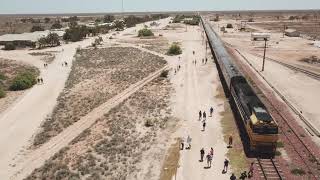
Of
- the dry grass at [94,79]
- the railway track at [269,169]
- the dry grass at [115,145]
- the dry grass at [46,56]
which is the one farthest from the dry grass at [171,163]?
the dry grass at [46,56]

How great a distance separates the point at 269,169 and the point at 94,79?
42669 mm

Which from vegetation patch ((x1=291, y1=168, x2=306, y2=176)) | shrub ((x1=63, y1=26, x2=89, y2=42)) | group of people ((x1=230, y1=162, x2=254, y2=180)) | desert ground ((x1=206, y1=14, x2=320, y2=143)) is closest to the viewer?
group of people ((x1=230, y1=162, x2=254, y2=180))

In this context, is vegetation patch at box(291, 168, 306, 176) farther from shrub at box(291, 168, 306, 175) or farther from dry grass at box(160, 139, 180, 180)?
dry grass at box(160, 139, 180, 180)

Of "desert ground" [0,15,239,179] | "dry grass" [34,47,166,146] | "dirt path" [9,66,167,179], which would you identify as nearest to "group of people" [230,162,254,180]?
"desert ground" [0,15,239,179]

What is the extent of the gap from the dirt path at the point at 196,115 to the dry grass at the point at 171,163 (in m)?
0.42

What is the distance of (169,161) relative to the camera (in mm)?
31703

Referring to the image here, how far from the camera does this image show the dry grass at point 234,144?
3031 cm

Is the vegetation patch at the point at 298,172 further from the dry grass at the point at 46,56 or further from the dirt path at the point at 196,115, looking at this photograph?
the dry grass at the point at 46,56

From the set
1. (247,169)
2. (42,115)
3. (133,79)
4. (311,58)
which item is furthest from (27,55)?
(247,169)

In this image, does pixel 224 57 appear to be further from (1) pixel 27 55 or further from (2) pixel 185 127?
(1) pixel 27 55

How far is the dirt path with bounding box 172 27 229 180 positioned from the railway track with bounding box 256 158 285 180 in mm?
2783

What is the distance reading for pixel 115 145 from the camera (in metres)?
35.9

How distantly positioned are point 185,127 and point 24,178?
55.3 ft

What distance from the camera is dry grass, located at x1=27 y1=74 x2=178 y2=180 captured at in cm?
3067
